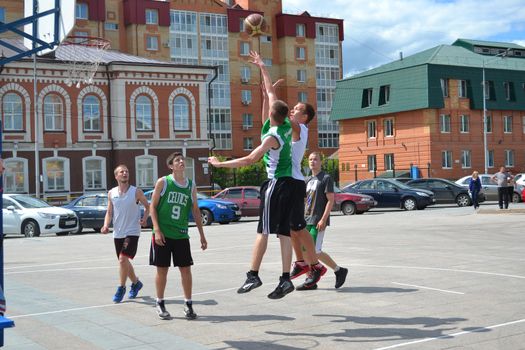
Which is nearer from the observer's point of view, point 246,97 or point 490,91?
point 490,91

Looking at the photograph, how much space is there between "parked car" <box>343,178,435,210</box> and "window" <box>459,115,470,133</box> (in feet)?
96.8

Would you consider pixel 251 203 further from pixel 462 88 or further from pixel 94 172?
pixel 462 88

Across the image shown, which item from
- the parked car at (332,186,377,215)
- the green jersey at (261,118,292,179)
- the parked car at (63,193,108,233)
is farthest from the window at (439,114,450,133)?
the green jersey at (261,118,292,179)

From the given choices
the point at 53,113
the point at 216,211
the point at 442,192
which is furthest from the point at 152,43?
the point at 216,211

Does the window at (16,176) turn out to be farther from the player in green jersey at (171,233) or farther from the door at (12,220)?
the player in green jersey at (171,233)

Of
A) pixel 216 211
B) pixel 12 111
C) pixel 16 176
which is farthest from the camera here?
pixel 16 176

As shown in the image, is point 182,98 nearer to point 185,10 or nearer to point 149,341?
point 185,10

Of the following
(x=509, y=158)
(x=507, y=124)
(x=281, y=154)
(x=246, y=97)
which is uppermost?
(x=246, y=97)

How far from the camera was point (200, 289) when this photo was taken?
1064 centimetres

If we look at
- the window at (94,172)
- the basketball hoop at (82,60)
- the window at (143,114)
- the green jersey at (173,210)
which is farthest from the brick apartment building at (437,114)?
the green jersey at (173,210)

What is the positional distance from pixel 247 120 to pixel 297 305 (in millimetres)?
76861

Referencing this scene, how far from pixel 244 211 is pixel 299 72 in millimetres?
56964

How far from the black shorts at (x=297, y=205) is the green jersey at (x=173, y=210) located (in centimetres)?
125

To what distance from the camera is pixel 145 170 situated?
5094 cm
